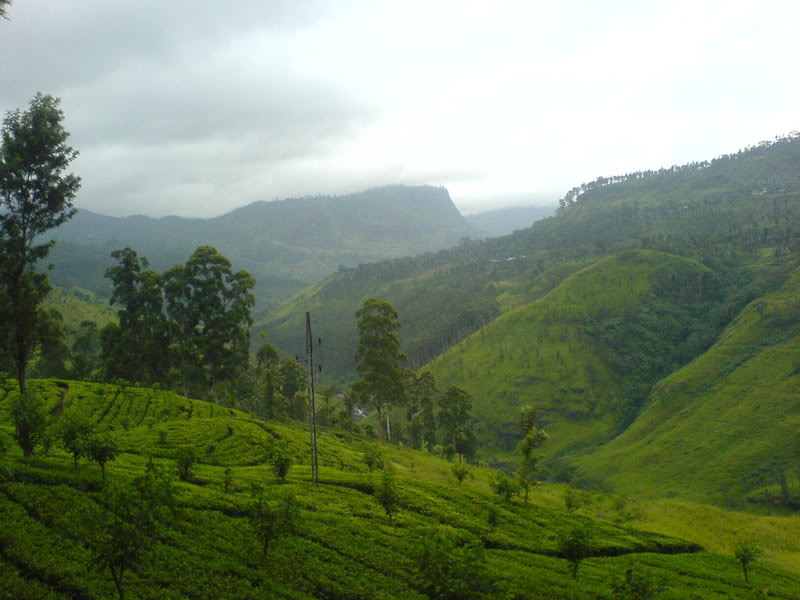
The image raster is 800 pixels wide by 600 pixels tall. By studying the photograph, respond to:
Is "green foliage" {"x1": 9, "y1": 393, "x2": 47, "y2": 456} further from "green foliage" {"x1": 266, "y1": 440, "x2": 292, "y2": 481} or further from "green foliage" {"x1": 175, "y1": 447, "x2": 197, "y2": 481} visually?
"green foliage" {"x1": 266, "y1": 440, "x2": 292, "y2": 481}

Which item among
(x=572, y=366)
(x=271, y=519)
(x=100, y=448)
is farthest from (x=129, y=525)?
(x=572, y=366)

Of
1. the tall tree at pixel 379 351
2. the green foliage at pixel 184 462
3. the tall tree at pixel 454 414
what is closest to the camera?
the green foliage at pixel 184 462

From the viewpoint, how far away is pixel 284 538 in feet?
72.1

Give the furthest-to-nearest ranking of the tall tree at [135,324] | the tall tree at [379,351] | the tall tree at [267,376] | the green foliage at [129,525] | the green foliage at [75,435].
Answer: the tall tree at [379,351] → the tall tree at [267,376] → the tall tree at [135,324] → the green foliage at [75,435] → the green foliage at [129,525]

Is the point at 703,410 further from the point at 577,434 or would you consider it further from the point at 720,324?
the point at 720,324

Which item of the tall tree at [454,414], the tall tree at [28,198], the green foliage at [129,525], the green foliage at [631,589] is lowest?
the tall tree at [454,414]

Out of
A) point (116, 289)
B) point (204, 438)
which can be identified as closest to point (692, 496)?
point (204, 438)

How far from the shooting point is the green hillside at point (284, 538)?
17.3 meters

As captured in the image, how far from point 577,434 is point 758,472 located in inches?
2086

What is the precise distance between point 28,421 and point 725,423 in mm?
130688

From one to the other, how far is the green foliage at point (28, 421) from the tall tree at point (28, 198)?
11610mm

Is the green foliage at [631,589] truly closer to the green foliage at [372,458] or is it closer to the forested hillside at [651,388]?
the green foliage at [372,458]

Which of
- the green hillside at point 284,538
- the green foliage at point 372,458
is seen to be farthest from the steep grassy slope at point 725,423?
the green foliage at point 372,458

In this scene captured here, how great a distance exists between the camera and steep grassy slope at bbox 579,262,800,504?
101 m
